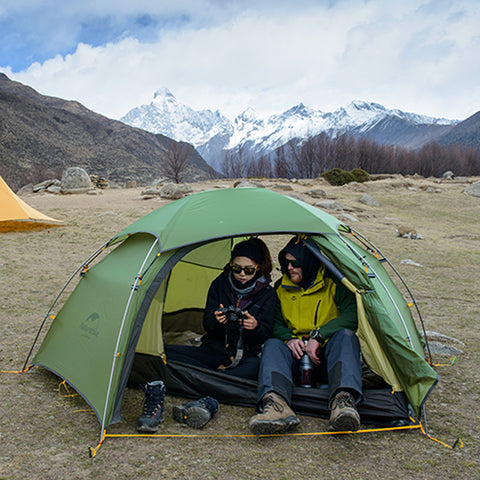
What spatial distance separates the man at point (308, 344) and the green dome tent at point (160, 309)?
0.68ft

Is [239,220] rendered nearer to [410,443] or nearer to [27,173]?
[410,443]

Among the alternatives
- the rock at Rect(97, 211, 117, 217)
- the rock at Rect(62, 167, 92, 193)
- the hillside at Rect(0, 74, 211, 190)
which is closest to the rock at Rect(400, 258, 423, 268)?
the rock at Rect(97, 211, 117, 217)

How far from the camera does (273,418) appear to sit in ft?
10.1

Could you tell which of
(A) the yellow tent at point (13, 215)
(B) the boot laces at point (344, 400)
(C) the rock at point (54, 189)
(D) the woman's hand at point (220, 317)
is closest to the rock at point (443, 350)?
(B) the boot laces at point (344, 400)

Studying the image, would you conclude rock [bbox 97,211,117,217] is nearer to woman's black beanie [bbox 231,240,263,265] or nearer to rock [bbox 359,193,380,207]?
woman's black beanie [bbox 231,240,263,265]

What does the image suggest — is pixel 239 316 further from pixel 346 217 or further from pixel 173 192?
pixel 173 192

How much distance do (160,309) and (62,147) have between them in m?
80.8

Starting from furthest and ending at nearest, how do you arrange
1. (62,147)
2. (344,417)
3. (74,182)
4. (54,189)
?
(62,147)
(54,189)
(74,182)
(344,417)

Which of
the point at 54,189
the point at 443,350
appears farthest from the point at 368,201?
the point at 443,350

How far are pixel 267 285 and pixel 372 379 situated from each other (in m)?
1.23

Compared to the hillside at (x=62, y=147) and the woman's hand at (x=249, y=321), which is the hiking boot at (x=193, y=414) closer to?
the woman's hand at (x=249, y=321)

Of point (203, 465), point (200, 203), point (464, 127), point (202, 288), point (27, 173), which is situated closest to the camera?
point (203, 465)

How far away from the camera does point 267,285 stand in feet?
13.3

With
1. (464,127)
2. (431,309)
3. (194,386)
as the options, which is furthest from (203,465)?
(464,127)
